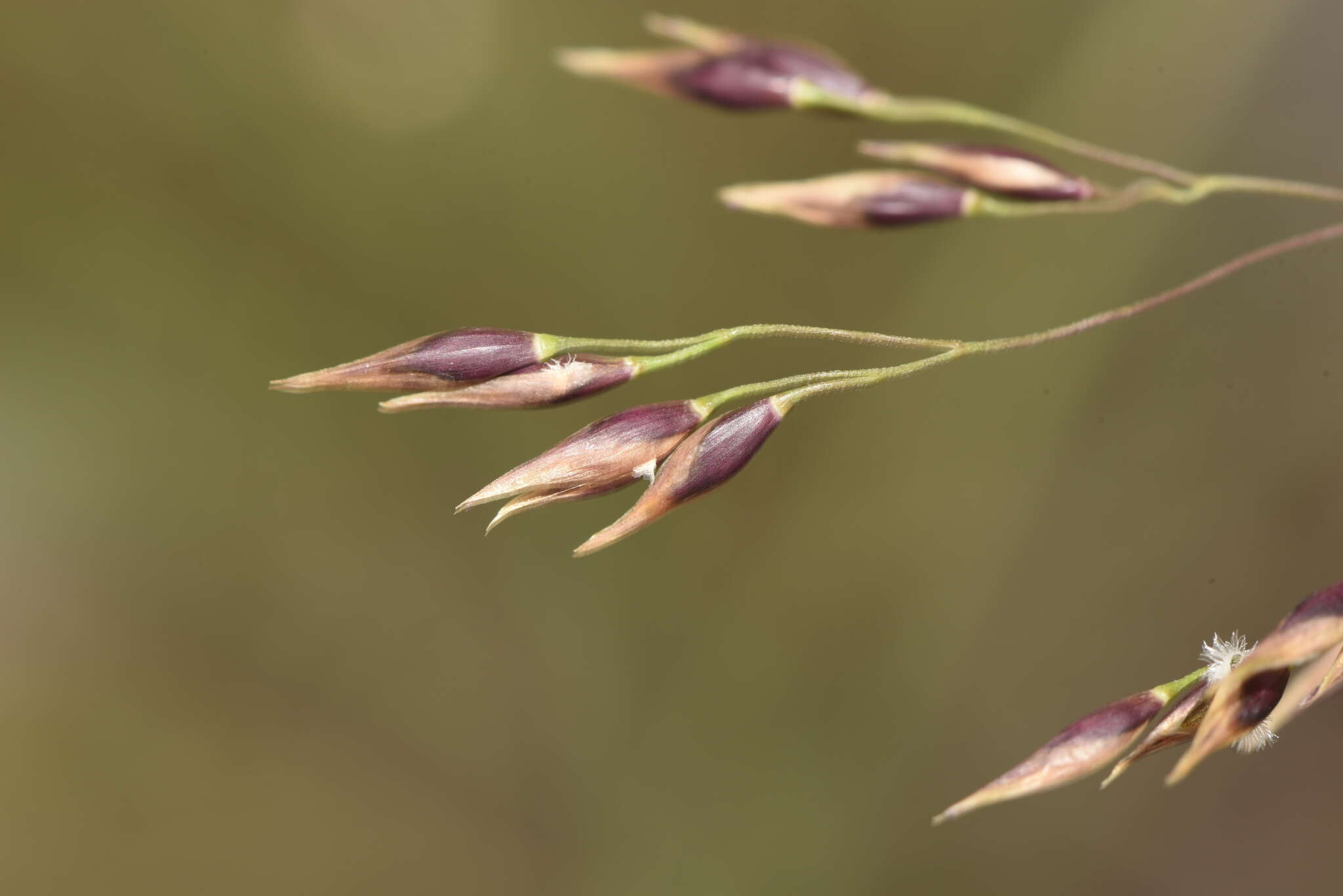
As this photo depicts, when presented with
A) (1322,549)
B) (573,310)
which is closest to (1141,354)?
(1322,549)

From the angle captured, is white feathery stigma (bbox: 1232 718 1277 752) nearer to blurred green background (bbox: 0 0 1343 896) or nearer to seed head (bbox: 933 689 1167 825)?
seed head (bbox: 933 689 1167 825)

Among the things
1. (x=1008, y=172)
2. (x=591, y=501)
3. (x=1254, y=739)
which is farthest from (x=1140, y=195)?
(x=591, y=501)

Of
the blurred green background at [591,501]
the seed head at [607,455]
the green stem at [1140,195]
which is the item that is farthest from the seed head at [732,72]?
the blurred green background at [591,501]

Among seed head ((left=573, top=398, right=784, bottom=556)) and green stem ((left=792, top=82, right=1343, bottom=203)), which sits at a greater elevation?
green stem ((left=792, top=82, right=1343, bottom=203))

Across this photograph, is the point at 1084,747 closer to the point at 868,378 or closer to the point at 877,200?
the point at 868,378

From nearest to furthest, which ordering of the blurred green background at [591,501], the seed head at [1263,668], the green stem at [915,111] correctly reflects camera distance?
the seed head at [1263,668]
the green stem at [915,111]
the blurred green background at [591,501]

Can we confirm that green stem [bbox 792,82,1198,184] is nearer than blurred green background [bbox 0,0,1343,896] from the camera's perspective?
Yes

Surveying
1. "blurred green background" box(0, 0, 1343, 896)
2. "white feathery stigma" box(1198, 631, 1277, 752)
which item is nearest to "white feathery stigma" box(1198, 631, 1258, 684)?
"white feathery stigma" box(1198, 631, 1277, 752)

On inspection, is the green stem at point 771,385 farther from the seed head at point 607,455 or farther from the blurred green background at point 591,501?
the blurred green background at point 591,501
